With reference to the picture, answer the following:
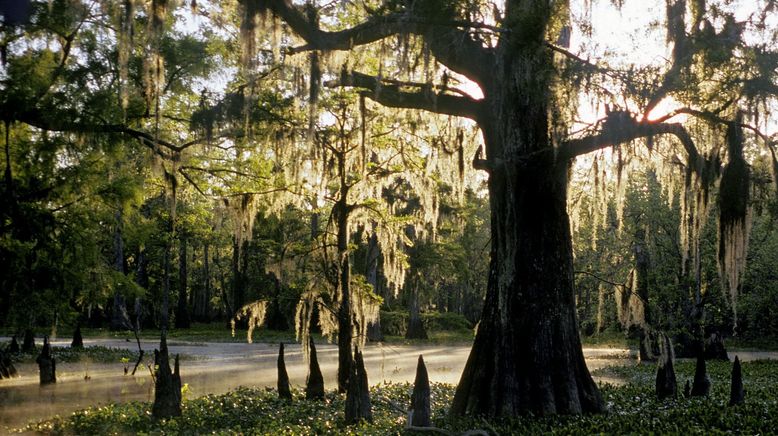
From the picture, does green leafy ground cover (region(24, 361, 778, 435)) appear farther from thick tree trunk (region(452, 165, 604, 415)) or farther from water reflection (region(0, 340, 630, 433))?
water reflection (region(0, 340, 630, 433))

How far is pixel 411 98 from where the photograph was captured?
12.1 metres

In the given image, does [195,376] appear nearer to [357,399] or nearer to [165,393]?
[165,393]

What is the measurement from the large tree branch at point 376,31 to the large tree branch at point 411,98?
0.85m

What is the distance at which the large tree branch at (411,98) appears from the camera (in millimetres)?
11602

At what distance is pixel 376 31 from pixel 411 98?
77.3 inches

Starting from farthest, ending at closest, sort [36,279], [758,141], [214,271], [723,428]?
[214,271]
[36,279]
[758,141]
[723,428]

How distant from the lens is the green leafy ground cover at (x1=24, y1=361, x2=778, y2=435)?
944 centimetres

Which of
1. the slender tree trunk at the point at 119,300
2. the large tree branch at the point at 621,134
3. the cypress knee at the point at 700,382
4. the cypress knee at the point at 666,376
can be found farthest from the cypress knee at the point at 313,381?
the slender tree trunk at the point at 119,300

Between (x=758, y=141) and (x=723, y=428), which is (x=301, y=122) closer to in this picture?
(x=758, y=141)

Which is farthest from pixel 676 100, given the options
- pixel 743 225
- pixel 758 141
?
pixel 743 225

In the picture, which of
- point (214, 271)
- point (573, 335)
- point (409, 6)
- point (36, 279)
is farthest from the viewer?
point (214, 271)

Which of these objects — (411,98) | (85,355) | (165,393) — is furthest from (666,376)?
(85,355)

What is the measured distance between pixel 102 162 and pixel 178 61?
5440mm

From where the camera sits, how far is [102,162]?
59.9ft
